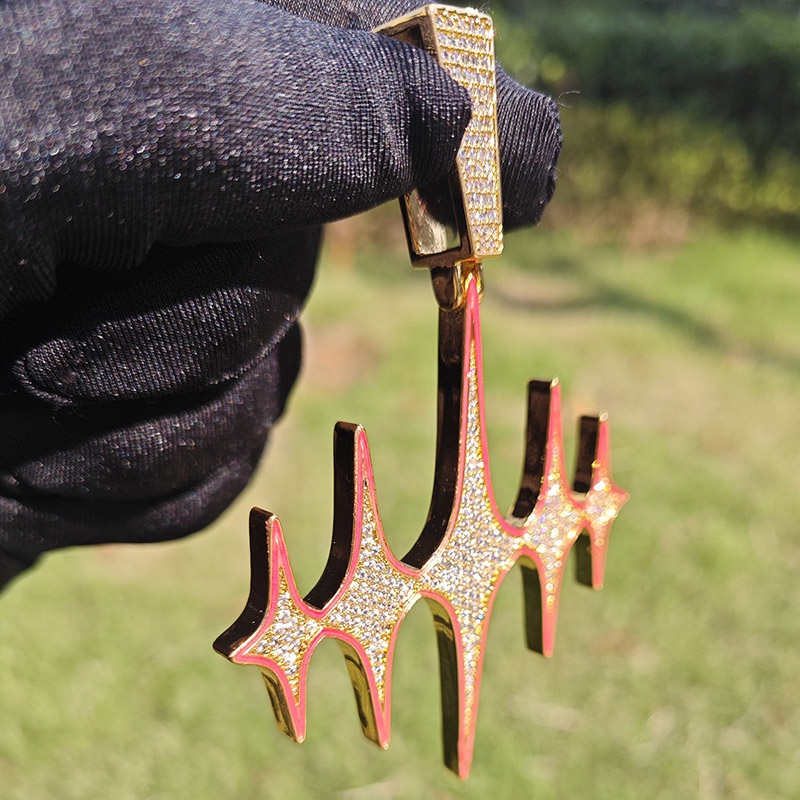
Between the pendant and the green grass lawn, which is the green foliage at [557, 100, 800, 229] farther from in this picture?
the pendant

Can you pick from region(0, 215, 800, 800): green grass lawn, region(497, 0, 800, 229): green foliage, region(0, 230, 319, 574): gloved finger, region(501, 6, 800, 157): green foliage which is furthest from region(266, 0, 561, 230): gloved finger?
region(501, 6, 800, 157): green foliage

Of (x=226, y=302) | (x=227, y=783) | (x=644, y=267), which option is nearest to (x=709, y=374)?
(x=644, y=267)

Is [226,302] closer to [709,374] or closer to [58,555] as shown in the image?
[58,555]

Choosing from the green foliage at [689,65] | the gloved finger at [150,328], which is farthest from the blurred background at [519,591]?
the green foliage at [689,65]

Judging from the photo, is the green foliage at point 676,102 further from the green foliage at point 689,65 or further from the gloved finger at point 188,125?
the gloved finger at point 188,125

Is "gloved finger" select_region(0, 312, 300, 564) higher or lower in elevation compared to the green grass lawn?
higher

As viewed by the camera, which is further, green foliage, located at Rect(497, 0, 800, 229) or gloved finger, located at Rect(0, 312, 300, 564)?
green foliage, located at Rect(497, 0, 800, 229)

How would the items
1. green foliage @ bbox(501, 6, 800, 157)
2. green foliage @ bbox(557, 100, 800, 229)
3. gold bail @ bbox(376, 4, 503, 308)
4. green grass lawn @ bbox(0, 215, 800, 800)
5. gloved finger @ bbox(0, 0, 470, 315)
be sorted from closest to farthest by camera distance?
1. gloved finger @ bbox(0, 0, 470, 315)
2. gold bail @ bbox(376, 4, 503, 308)
3. green grass lawn @ bbox(0, 215, 800, 800)
4. green foliage @ bbox(557, 100, 800, 229)
5. green foliage @ bbox(501, 6, 800, 157)

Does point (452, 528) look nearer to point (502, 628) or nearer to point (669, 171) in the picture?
point (502, 628)
